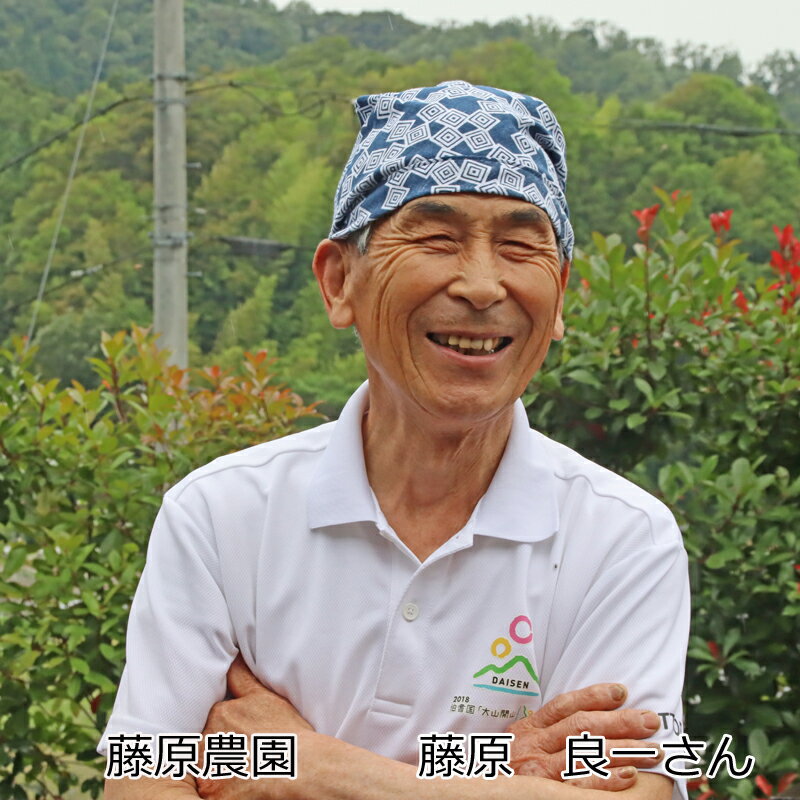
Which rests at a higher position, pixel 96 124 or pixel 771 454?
pixel 96 124

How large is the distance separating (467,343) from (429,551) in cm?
37

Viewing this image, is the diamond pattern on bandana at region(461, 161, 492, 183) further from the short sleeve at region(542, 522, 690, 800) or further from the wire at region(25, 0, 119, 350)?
the wire at region(25, 0, 119, 350)

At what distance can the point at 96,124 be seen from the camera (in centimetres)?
Answer: 605

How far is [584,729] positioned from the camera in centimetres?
167

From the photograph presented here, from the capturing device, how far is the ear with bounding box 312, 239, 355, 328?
183cm

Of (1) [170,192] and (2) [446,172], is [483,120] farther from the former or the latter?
(1) [170,192]

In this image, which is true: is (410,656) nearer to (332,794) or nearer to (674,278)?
(332,794)

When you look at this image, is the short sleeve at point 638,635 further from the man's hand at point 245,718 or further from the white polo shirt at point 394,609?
the man's hand at point 245,718

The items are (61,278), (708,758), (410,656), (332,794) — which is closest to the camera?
(332,794)

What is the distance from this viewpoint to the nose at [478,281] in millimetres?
1664

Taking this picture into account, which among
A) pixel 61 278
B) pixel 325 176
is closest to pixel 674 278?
pixel 325 176

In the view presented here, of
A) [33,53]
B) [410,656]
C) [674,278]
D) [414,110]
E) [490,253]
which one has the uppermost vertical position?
[33,53]

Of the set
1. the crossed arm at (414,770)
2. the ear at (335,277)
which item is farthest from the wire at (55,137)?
the crossed arm at (414,770)

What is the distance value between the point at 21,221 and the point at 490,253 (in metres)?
4.85
